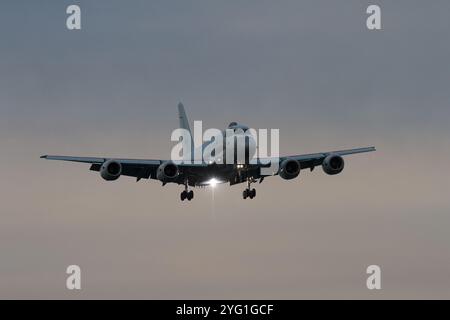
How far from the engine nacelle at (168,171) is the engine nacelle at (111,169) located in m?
3.85

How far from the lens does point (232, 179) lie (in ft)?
355

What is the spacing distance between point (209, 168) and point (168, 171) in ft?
13.1

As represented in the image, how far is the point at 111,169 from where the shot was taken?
104188mm

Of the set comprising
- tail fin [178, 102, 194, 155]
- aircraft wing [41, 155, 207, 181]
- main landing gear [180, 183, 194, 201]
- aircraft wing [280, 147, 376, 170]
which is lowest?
main landing gear [180, 183, 194, 201]

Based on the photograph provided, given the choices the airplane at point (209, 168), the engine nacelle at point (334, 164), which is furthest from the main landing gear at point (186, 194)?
the engine nacelle at point (334, 164)

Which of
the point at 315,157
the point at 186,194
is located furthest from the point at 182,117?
the point at 315,157

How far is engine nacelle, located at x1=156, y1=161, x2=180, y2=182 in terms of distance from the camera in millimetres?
104062

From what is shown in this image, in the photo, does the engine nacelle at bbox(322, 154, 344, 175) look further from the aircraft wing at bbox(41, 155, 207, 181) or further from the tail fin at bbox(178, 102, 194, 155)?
the tail fin at bbox(178, 102, 194, 155)

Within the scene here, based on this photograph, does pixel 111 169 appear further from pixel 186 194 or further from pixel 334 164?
pixel 334 164

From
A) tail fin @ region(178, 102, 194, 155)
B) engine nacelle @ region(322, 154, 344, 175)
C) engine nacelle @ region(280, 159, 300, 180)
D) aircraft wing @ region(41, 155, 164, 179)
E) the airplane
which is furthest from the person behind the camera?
tail fin @ region(178, 102, 194, 155)

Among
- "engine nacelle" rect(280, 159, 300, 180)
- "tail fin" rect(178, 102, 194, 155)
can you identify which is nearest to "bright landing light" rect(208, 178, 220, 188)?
"engine nacelle" rect(280, 159, 300, 180)

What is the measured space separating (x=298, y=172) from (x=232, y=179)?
6724 mm
